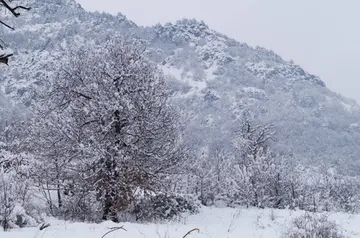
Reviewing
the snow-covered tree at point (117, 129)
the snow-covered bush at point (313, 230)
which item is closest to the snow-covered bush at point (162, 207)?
the snow-covered tree at point (117, 129)

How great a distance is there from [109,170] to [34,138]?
435 inches

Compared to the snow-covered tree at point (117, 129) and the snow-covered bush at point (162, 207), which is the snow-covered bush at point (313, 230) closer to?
the snow-covered tree at point (117, 129)

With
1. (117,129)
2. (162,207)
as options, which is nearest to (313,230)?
(117,129)

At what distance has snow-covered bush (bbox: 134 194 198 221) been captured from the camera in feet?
58.9

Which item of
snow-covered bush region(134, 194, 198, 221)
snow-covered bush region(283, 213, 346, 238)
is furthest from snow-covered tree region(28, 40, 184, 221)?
snow-covered bush region(283, 213, 346, 238)

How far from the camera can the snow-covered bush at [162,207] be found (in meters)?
18.0

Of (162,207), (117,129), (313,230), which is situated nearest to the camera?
(313,230)

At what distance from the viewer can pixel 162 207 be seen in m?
19.5

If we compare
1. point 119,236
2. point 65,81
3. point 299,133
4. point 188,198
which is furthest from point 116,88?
point 299,133

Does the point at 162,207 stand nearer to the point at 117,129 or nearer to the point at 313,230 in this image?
the point at 117,129

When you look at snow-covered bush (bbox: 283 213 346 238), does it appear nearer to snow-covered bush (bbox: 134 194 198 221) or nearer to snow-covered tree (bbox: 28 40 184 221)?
snow-covered tree (bbox: 28 40 184 221)

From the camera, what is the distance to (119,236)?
22.6ft

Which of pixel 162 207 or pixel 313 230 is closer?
Answer: pixel 313 230

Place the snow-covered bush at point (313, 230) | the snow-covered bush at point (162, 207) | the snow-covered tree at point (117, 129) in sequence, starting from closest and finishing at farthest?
1. the snow-covered bush at point (313, 230)
2. the snow-covered tree at point (117, 129)
3. the snow-covered bush at point (162, 207)
